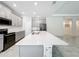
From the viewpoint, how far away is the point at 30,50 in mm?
2135

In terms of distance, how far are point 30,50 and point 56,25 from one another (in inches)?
419

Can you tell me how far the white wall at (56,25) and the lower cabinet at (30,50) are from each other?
1036 cm

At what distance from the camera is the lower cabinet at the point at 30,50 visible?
82.7 inches

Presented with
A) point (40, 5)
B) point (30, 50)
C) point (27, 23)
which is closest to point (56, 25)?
point (27, 23)

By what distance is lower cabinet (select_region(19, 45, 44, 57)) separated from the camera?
2102 millimetres

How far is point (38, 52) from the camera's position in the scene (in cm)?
215

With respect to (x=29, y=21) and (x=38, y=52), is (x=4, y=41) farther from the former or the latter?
(x=29, y=21)

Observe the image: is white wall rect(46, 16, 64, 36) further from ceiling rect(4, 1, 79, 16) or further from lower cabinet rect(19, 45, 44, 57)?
lower cabinet rect(19, 45, 44, 57)

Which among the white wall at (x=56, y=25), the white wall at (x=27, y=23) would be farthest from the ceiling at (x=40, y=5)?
the white wall at (x=56, y=25)

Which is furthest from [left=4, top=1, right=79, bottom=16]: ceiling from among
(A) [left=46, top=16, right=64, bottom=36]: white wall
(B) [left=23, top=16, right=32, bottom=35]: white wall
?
(A) [left=46, top=16, right=64, bottom=36]: white wall

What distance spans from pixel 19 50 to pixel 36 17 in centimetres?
1004

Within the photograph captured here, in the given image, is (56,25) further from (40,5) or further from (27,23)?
(40,5)

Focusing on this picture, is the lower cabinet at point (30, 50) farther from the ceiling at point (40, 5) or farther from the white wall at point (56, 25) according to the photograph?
the white wall at point (56, 25)

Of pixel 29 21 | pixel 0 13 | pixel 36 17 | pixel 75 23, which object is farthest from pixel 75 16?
pixel 0 13
